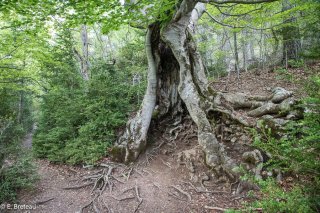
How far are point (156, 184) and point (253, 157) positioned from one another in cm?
255

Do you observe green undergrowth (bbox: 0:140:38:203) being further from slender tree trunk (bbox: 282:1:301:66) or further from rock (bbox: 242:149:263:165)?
slender tree trunk (bbox: 282:1:301:66)

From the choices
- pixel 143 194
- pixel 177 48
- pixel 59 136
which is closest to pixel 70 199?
pixel 143 194

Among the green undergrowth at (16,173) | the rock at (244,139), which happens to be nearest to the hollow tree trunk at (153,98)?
the green undergrowth at (16,173)

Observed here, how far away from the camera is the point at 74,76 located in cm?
859

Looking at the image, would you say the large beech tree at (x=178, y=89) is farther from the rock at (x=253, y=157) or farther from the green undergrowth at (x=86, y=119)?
the green undergrowth at (x=86, y=119)

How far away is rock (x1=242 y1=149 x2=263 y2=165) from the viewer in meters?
4.07

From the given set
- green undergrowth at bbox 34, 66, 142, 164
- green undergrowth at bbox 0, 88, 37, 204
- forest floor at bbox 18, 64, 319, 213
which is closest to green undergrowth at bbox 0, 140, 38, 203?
green undergrowth at bbox 0, 88, 37, 204

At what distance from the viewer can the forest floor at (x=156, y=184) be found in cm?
423

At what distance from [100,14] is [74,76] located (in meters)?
5.11

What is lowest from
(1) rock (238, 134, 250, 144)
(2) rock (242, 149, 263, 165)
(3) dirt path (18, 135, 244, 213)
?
(3) dirt path (18, 135, 244, 213)

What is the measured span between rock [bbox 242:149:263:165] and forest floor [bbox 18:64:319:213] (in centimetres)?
34

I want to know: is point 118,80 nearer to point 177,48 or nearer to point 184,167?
point 177,48

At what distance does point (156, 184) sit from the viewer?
4.99 m

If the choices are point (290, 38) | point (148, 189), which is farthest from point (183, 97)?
point (290, 38)
